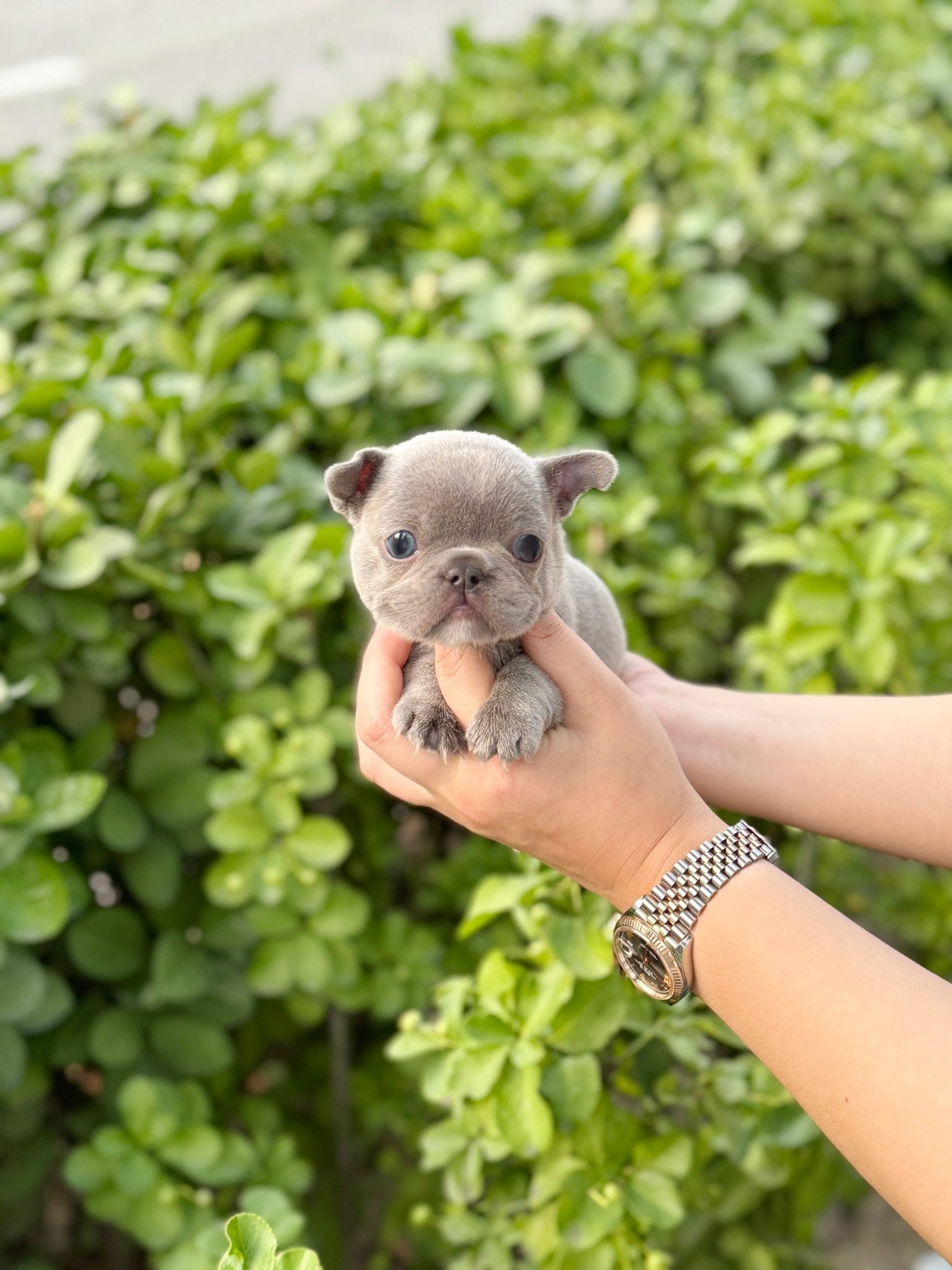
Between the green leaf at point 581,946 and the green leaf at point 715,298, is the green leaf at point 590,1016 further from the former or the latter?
the green leaf at point 715,298

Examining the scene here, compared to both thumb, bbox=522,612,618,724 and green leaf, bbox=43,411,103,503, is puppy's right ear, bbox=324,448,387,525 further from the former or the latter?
green leaf, bbox=43,411,103,503

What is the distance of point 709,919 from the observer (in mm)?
1493

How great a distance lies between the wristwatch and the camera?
4.95ft

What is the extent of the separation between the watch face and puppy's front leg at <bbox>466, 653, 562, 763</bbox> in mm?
302

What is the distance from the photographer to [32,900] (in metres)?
1.97

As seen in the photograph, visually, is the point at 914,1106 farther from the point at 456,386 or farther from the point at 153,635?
the point at 456,386

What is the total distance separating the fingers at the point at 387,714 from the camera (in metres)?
1.64

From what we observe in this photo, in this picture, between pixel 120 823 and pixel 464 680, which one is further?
pixel 120 823

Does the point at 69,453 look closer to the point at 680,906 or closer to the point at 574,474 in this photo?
the point at 574,474

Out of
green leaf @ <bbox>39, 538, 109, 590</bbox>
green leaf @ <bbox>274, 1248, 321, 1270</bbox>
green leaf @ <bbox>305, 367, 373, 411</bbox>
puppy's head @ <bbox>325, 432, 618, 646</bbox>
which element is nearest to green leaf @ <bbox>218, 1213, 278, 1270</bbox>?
green leaf @ <bbox>274, 1248, 321, 1270</bbox>

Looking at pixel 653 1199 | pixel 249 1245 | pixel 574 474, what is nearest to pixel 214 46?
pixel 574 474

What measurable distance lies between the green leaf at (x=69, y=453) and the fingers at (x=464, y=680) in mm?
983

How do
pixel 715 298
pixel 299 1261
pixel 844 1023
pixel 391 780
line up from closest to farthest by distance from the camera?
pixel 299 1261 < pixel 844 1023 < pixel 391 780 < pixel 715 298

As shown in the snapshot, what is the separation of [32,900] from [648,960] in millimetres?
1157
